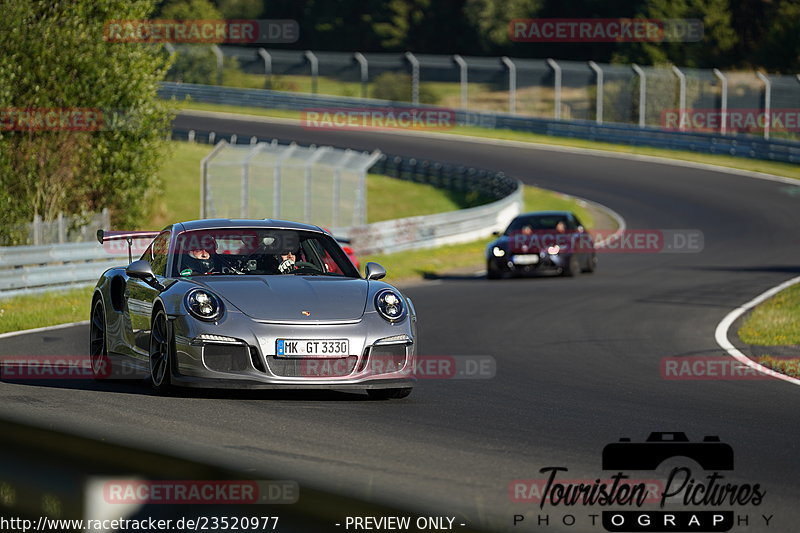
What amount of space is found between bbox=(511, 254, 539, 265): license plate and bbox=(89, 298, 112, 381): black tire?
1455 centimetres

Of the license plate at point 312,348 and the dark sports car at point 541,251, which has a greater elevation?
the license plate at point 312,348

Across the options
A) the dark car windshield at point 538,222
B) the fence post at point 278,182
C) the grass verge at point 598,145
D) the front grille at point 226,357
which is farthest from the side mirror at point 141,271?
the grass verge at point 598,145

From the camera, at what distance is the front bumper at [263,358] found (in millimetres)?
9016

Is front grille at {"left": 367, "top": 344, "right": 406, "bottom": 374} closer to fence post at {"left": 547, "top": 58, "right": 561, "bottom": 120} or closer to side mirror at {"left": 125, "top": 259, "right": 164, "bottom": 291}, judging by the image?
side mirror at {"left": 125, "top": 259, "right": 164, "bottom": 291}

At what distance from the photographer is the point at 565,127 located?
2254 inches

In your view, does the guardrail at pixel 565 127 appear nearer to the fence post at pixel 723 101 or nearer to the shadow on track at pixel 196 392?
the fence post at pixel 723 101

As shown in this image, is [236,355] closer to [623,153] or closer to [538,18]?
[623,153]

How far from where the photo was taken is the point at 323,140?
57.7 meters

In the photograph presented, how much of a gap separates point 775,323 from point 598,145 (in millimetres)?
38902

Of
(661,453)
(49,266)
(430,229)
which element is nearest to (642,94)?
(430,229)

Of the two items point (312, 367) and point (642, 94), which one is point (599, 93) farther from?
point (312, 367)

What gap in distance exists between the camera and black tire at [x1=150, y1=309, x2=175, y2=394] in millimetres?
9344

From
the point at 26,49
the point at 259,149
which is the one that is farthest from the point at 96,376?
the point at 259,149

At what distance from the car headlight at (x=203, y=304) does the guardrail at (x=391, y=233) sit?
33.9ft
